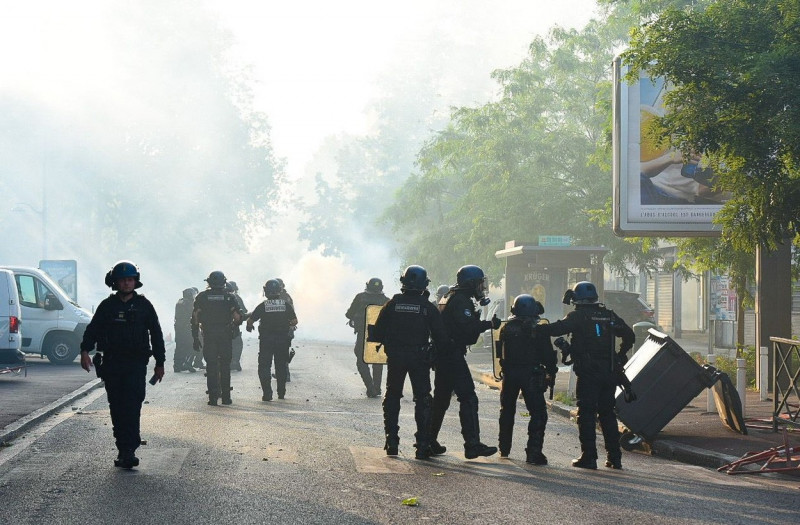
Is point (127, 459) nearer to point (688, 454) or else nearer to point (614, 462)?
point (614, 462)

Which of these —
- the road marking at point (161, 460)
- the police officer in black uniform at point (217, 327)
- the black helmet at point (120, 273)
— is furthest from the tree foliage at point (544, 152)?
the black helmet at point (120, 273)

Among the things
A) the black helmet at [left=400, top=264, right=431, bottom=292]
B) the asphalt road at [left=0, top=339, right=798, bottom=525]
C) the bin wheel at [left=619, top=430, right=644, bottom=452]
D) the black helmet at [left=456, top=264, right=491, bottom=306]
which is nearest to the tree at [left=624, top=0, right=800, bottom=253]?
the bin wheel at [left=619, top=430, right=644, bottom=452]

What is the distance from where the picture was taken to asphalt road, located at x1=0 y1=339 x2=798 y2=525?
7.97 meters

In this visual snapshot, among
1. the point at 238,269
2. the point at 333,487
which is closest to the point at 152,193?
the point at 333,487

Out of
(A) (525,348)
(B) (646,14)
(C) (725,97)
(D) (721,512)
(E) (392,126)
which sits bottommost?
(D) (721,512)

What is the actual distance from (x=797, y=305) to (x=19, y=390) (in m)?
24.1

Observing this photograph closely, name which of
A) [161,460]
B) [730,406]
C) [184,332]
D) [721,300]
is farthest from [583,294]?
[721,300]

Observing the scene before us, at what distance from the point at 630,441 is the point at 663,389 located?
728mm

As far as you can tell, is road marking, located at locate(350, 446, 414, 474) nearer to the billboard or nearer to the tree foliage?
the billboard

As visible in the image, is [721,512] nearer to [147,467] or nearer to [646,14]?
[147,467]

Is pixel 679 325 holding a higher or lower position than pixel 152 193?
lower

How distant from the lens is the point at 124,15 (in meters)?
62.3

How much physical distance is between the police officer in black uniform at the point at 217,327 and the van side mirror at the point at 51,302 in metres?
10.5

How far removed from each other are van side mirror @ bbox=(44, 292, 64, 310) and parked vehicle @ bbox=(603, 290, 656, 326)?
1533cm
